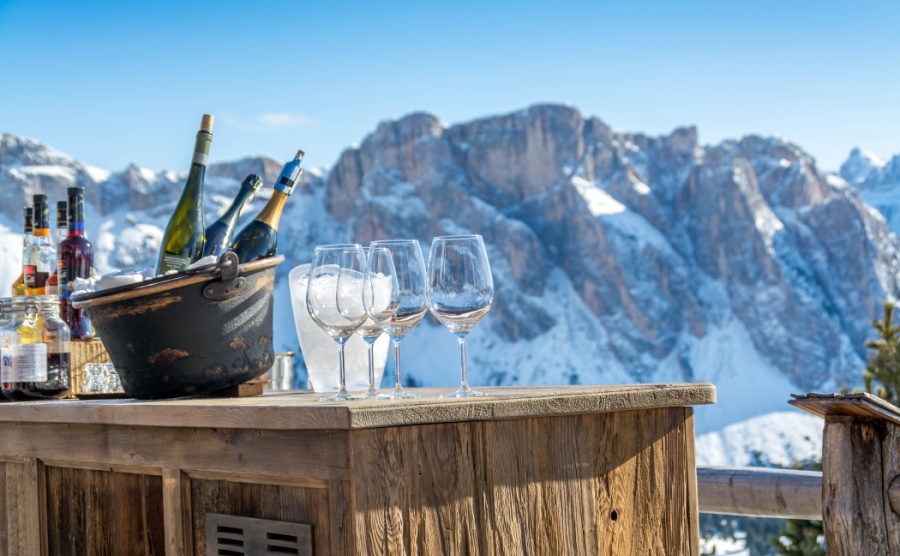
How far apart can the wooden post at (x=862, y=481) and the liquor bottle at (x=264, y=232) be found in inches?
46.0

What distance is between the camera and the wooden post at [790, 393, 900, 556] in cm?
199

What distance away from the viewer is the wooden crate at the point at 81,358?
176cm

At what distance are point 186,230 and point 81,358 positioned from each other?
13.8 inches

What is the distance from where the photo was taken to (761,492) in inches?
87.2

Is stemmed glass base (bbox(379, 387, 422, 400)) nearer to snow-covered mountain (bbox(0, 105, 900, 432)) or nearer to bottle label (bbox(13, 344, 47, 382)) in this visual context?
bottle label (bbox(13, 344, 47, 382))

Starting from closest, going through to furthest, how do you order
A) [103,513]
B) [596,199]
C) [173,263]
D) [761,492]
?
[103,513], [173,263], [761,492], [596,199]

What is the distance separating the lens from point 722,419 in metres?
61.3

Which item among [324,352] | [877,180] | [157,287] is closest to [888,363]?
[324,352]

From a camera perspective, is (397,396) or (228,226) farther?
(228,226)

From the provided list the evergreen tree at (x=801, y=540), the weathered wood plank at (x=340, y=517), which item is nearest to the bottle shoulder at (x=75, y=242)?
the weathered wood plank at (x=340, y=517)

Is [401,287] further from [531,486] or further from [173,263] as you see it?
[173,263]

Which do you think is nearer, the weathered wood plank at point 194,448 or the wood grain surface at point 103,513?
the weathered wood plank at point 194,448

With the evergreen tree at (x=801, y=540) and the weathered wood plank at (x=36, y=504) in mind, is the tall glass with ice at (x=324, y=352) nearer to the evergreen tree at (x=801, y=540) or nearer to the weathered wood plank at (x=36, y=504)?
the weathered wood plank at (x=36, y=504)

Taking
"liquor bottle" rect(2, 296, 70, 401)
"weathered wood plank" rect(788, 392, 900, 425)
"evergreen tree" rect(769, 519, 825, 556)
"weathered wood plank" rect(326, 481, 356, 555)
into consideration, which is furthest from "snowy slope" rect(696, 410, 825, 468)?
"weathered wood plank" rect(326, 481, 356, 555)
